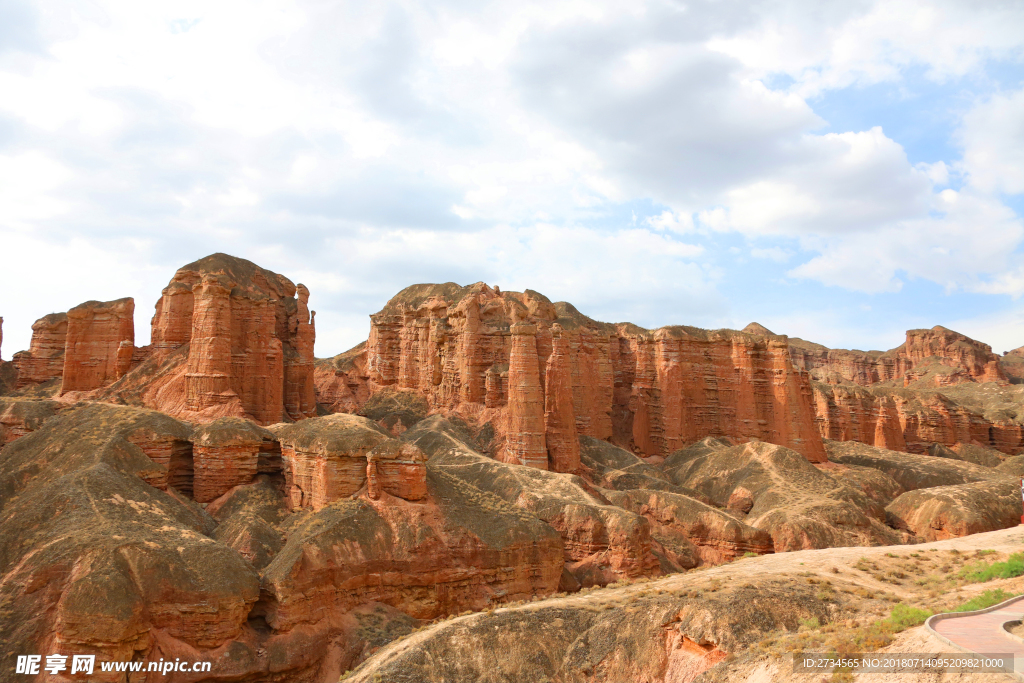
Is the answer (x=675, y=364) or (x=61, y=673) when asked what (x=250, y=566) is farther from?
(x=675, y=364)

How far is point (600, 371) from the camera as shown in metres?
65.8

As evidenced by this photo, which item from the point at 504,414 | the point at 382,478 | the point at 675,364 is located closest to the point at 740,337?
the point at 675,364

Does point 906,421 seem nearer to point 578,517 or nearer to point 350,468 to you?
point 578,517

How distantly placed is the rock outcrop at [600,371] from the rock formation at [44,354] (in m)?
25.1

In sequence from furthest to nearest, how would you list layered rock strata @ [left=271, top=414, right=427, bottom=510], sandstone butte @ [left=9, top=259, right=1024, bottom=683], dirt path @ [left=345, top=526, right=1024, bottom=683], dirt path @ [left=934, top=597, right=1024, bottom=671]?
layered rock strata @ [left=271, top=414, right=427, bottom=510] → sandstone butte @ [left=9, top=259, right=1024, bottom=683] → dirt path @ [left=345, top=526, right=1024, bottom=683] → dirt path @ [left=934, top=597, right=1024, bottom=671]

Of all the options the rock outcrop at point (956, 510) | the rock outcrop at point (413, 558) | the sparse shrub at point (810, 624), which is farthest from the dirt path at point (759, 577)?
the rock outcrop at point (956, 510)

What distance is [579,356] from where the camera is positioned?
204 feet

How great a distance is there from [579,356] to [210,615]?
1734 inches

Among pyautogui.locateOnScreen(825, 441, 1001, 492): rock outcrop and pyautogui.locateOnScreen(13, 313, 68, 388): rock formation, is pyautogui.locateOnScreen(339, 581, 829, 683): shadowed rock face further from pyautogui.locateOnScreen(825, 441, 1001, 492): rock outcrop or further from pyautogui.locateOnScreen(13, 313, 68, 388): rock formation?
pyautogui.locateOnScreen(13, 313, 68, 388): rock formation

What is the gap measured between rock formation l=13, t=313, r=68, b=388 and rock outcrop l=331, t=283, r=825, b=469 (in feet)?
82.3

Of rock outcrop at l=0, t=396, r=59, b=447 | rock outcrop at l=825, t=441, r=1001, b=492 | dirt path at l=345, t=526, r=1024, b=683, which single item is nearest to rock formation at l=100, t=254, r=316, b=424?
rock outcrop at l=0, t=396, r=59, b=447

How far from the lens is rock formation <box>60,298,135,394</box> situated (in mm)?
53531

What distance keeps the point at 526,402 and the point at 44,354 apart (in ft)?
159

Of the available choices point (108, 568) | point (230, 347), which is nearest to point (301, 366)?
point (230, 347)
